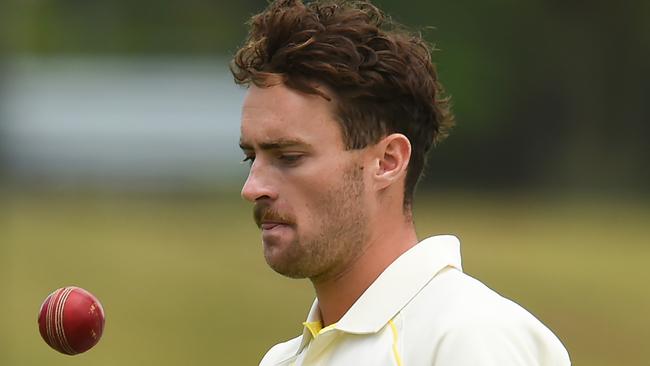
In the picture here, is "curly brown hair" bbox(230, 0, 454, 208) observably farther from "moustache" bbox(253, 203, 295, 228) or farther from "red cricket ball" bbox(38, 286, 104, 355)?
"red cricket ball" bbox(38, 286, 104, 355)

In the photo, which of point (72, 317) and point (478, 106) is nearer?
point (72, 317)

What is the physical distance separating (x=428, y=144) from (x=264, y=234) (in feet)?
1.81

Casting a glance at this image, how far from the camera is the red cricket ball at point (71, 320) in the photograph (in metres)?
4.48

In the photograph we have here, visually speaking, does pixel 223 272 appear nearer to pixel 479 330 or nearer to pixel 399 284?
pixel 399 284

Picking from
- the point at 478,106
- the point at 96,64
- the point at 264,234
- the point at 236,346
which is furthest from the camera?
the point at 96,64

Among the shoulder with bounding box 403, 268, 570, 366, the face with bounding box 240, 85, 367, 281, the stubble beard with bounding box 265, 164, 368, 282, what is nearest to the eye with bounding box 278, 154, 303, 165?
the face with bounding box 240, 85, 367, 281

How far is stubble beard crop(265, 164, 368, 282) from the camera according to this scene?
4148 mm

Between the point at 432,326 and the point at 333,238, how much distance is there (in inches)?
18.1

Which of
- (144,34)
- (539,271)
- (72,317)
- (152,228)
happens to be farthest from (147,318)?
(144,34)

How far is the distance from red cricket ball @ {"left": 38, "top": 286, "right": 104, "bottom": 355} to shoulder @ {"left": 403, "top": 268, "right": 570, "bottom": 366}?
1021mm

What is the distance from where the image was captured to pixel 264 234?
4184mm

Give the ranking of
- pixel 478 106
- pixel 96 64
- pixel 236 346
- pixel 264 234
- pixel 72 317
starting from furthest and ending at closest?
pixel 96 64
pixel 478 106
pixel 236 346
pixel 72 317
pixel 264 234

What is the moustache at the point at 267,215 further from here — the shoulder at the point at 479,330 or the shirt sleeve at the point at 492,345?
the shirt sleeve at the point at 492,345

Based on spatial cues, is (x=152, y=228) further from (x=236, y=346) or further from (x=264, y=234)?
(x=264, y=234)
